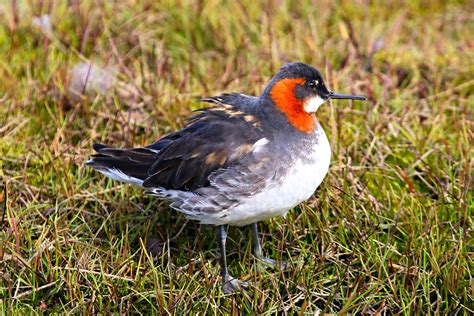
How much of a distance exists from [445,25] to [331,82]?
1846mm

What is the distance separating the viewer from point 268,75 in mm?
5812

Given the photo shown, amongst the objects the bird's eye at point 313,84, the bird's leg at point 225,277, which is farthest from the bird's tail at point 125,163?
the bird's eye at point 313,84

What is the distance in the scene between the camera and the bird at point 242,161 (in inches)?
154

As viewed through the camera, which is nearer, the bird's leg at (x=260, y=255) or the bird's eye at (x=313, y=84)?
the bird's leg at (x=260, y=255)

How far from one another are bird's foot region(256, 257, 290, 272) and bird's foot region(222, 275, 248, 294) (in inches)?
4.9

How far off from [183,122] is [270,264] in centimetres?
143

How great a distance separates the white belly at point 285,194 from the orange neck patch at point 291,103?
19 centimetres

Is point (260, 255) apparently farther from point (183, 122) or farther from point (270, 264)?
point (183, 122)

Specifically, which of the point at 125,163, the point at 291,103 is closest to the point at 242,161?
the point at 291,103

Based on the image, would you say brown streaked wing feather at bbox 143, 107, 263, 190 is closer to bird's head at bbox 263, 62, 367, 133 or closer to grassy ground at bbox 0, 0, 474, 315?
bird's head at bbox 263, 62, 367, 133

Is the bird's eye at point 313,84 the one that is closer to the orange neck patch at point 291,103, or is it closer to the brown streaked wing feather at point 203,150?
the orange neck patch at point 291,103

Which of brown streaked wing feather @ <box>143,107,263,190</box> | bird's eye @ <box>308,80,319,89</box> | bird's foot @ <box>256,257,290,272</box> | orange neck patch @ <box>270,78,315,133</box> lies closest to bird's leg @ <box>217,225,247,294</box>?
bird's foot @ <box>256,257,290,272</box>

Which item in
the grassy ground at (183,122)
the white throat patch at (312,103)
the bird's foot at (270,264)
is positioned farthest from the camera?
the white throat patch at (312,103)

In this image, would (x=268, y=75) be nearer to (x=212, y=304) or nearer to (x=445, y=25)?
(x=445, y=25)
